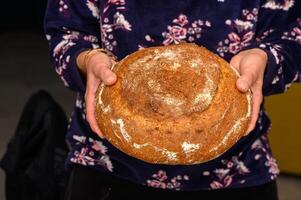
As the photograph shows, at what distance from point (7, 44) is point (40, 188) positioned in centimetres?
330

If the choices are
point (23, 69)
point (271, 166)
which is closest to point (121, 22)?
point (271, 166)

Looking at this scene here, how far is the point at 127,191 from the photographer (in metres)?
0.97

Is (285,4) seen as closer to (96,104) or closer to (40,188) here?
(96,104)

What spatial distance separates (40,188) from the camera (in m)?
1.63

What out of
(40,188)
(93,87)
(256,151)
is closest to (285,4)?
(256,151)

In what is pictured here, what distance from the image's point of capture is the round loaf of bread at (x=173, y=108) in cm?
73

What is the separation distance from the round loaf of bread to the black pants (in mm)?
206

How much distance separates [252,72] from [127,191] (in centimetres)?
31

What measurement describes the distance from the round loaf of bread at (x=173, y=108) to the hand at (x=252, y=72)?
1 centimetres

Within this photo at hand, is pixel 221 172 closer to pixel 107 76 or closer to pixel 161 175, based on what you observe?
pixel 161 175

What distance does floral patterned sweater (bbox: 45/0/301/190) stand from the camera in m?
0.91

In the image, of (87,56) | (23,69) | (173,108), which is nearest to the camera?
(173,108)

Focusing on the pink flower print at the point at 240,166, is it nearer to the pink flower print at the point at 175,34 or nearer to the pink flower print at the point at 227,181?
the pink flower print at the point at 227,181

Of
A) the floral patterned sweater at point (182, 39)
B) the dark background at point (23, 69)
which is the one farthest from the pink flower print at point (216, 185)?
the dark background at point (23, 69)
